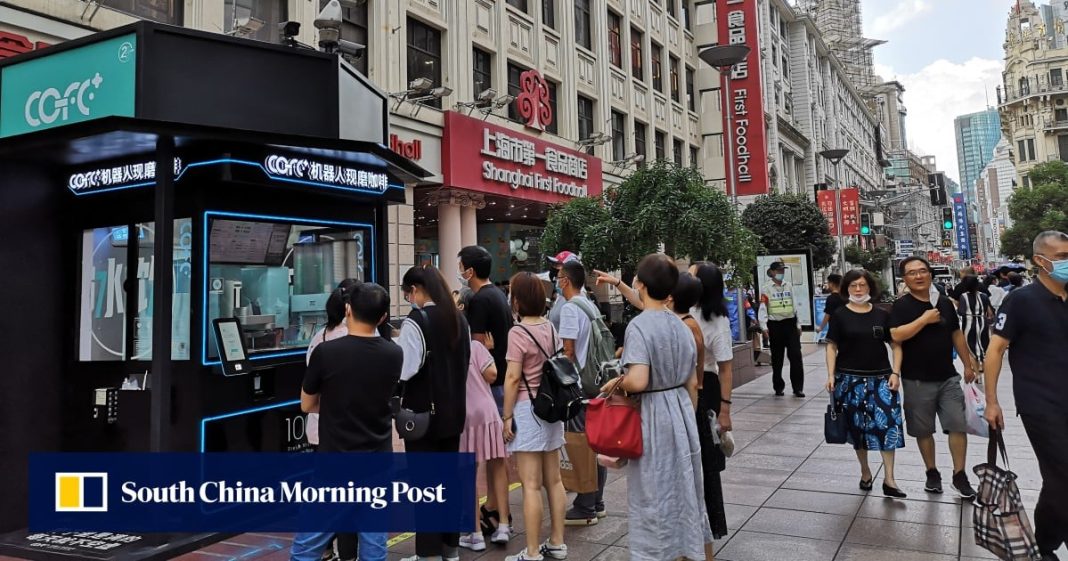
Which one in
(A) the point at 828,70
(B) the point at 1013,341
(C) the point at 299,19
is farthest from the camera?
(A) the point at 828,70

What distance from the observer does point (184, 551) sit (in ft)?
15.4

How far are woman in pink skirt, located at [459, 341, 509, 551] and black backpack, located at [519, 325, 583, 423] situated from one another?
1.77ft

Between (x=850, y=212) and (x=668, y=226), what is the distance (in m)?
31.6

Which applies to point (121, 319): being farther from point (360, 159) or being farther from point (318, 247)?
point (360, 159)

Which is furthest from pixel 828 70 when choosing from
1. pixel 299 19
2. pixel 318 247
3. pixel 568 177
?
pixel 318 247

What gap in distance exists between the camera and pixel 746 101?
26906 millimetres

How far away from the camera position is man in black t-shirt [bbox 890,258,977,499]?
5.28 m

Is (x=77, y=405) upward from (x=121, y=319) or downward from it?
downward

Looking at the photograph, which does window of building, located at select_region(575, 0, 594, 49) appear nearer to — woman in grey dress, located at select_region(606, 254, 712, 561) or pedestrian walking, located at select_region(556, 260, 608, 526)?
pedestrian walking, located at select_region(556, 260, 608, 526)

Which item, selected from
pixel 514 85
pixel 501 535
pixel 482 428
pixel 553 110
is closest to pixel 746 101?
pixel 553 110

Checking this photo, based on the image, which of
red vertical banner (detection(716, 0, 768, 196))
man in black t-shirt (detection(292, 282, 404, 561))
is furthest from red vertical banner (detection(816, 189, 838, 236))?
man in black t-shirt (detection(292, 282, 404, 561))

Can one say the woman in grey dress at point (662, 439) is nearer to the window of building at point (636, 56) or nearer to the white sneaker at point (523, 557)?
the white sneaker at point (523, 557)

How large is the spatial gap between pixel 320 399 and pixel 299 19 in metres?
11.6

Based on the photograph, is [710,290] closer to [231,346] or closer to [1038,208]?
[231,346]
